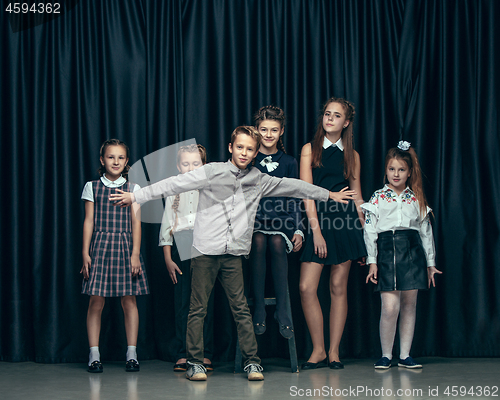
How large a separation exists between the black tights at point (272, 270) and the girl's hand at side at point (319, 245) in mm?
219

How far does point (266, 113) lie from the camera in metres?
2.86

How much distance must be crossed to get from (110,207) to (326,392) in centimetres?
150

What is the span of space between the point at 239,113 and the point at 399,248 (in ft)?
4.26

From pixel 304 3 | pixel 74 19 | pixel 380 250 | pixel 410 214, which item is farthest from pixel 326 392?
pixel 74 19

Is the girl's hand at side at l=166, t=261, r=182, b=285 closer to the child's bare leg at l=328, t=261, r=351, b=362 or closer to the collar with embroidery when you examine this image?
the collar with embroidery

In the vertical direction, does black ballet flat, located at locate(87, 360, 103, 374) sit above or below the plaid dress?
below

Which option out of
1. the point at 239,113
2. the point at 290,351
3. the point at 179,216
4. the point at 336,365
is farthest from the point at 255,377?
the point at 239,113

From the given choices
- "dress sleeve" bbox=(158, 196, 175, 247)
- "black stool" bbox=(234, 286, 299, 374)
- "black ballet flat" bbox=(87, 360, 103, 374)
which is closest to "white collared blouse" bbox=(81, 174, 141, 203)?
"dress sleeve" bbox=(158, 196, 175, 247)

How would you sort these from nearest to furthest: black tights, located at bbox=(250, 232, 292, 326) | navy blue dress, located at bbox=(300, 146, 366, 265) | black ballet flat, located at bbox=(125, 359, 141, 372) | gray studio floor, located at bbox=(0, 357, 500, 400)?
gray studio floor, located at bbox=(0, 357, 500, 400) < black tights, located at bbox=(250, 232, 292, 326) < black ballet flat, located at bbox=(125, 359, 141, 372) < navy blue dress, located at bbox=(300, 146, 366, 265)

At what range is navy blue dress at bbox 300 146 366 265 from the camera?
9.29 ft

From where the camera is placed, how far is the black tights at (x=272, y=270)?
2613mm

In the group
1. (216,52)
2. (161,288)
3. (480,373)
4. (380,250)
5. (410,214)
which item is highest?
(216,52)

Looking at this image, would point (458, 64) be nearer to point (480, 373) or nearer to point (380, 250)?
point (380, 250)

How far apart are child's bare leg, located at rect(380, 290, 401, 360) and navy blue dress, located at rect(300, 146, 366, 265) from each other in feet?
0.90
